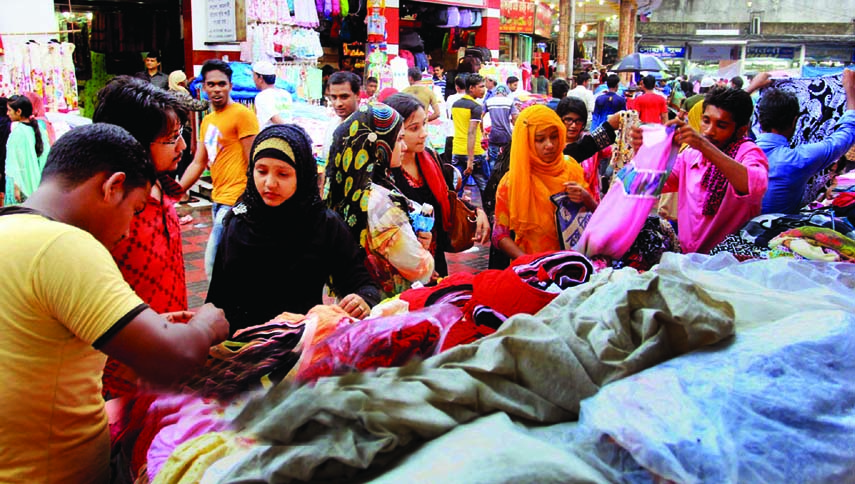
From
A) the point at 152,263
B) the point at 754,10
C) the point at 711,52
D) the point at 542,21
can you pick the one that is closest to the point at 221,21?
the point at 152,263

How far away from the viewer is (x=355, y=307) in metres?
2.12

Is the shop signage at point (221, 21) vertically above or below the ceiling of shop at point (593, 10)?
below

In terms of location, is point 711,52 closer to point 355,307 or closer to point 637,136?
point 637,136

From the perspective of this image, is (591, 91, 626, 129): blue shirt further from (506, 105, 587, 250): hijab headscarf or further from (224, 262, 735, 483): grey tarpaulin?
(224, 262, 735, 483): grey tarpaulin

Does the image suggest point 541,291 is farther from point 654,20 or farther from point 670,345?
point 654,20

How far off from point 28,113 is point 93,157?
5265 mm

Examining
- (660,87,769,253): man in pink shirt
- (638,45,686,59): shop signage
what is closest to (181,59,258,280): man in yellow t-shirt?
(660,87,769,253): man in pink shirt

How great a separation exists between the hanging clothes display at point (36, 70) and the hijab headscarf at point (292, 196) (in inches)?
211

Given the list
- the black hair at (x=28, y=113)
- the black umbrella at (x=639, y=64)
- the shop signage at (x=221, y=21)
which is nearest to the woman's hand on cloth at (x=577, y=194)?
the black hair at (x=28, y=113)

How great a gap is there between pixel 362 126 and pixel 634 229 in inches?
47.3

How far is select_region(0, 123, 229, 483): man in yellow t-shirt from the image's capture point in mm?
1308

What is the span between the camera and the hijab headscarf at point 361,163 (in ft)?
9.30

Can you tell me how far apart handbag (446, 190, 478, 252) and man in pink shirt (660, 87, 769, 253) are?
1.01m

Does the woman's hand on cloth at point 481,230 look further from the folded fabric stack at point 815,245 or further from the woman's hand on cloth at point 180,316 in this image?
the woman's hand on cloth at point 180,316
